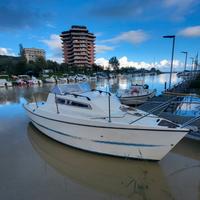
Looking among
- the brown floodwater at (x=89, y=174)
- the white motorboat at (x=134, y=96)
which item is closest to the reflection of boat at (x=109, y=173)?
the brown floodwater at (x=89, y=174)

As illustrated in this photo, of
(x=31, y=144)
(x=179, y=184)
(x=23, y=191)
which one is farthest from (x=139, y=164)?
(x=31, y=144)

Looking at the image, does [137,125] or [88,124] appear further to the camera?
[88,124]

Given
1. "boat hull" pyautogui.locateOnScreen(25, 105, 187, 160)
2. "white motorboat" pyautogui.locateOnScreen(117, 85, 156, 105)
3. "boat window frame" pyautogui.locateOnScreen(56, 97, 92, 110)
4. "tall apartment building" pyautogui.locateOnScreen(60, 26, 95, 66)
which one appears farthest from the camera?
"tall apartment building" pyautogui.locateOnScreen(60, 26, 95, 66)

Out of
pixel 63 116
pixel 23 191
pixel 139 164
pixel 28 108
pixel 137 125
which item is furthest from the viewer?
pixel 28 108

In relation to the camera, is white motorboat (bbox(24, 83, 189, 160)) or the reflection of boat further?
white motorboat (bbox(24, 83, 189, 160))

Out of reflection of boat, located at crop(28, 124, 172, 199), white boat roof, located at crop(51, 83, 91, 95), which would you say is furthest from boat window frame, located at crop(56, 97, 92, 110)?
reflection of boat, located at crop(28, 124, 172, 199)

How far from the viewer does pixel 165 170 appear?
484cm

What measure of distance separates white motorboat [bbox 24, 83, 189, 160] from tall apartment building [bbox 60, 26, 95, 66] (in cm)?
8447

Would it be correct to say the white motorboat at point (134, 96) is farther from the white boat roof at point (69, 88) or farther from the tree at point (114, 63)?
the tree at point (114, 63)

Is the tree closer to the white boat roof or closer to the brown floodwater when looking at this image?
the white boat roof

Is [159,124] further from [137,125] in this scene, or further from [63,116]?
[63,116]

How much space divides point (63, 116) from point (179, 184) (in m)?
3.70

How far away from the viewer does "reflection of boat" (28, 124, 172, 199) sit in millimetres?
3979

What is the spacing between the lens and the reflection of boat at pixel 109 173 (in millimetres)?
3979
